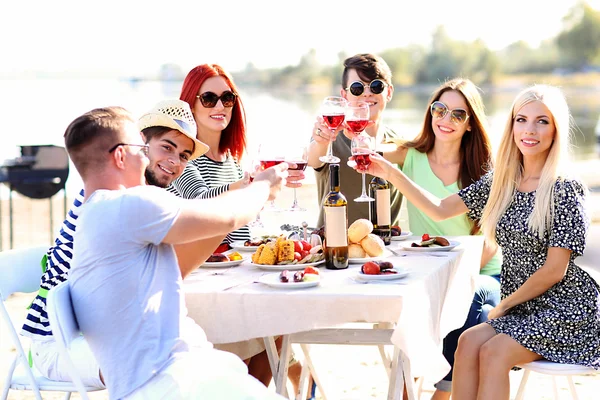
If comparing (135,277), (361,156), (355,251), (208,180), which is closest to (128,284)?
(135,277)

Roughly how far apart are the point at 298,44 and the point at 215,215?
2556 inches

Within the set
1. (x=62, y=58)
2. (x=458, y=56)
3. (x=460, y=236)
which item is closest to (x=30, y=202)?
(x=460, y=236)

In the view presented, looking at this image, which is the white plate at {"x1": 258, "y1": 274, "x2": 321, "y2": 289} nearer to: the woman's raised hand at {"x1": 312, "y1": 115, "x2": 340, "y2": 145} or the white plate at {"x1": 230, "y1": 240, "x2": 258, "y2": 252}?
the white plate at {"x1": 230, "y1": 240, "x2": 258, "y2": 252}

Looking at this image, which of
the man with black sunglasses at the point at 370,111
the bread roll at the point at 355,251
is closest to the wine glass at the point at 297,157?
the bread roll at the point at 355,251

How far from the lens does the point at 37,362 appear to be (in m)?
2.96

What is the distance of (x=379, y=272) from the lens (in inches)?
114

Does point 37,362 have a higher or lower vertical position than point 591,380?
higher

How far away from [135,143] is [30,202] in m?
12.1

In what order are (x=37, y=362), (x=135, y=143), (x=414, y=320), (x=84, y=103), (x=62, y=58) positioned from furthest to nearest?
(x=62, y=58), (x=84, y=103), (x=37, y=362), (x=414, y=320), (x=135, y=143)

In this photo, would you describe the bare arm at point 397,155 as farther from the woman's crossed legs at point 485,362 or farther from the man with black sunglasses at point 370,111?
the woman's crossed legs at point 485,362

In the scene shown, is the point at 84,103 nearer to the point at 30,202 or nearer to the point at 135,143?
the point at 30,202

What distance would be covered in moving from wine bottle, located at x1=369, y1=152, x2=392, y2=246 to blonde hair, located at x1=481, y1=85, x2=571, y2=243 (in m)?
0.44

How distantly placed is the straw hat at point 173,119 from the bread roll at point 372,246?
0.76 metres

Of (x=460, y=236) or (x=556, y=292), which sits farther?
(x=460, y=236)
